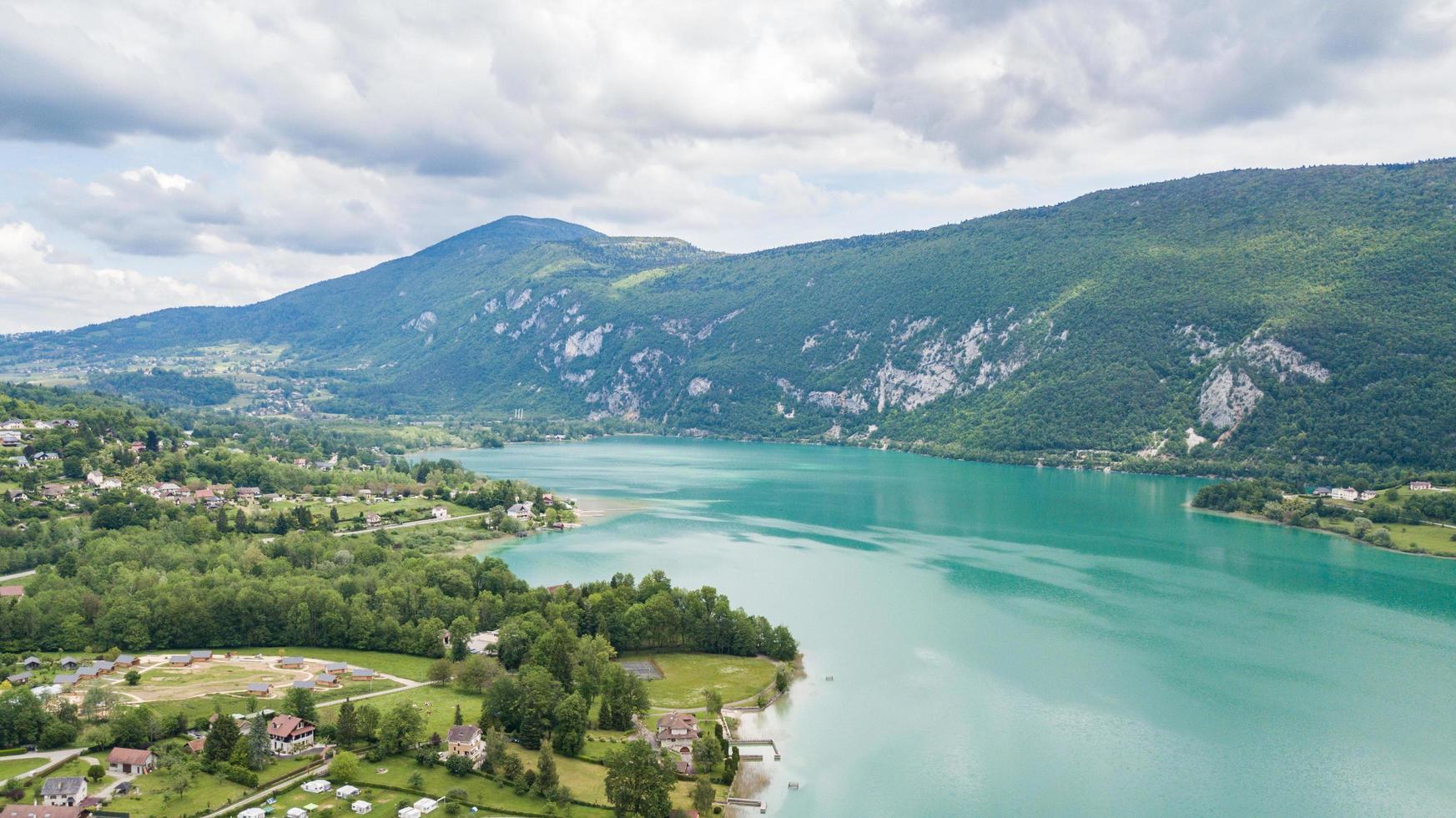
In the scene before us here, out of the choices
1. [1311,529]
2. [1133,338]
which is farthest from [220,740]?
[1133,338]

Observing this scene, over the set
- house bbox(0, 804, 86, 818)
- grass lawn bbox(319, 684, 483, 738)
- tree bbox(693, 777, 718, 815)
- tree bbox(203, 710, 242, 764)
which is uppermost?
tree bbox(203, 710, 242, 764)

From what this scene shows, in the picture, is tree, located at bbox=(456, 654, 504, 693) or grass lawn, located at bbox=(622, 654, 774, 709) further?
grass lawn, located at bbox=(622, 654, 774, 709)

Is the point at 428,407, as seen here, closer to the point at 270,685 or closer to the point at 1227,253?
the point at 1227,253

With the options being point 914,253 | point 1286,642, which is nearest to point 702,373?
point 914,253

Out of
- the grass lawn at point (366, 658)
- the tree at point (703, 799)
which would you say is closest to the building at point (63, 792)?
the grass lawn at point (366, 658)

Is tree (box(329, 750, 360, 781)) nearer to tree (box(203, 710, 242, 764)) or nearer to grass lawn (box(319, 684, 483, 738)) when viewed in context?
grass lawn (box(319, 684, 483, 738))

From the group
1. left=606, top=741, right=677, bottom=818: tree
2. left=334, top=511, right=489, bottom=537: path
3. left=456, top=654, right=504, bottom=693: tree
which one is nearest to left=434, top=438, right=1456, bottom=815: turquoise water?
left=606, top=741, right=677, bottom=818: tree
